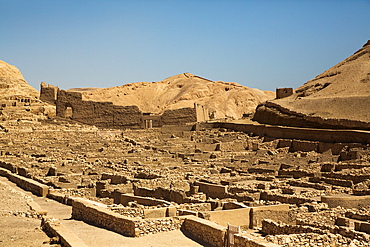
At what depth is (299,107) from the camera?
3322 cm

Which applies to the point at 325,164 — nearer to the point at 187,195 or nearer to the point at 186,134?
the point at 187,195

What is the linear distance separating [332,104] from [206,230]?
25.7 m

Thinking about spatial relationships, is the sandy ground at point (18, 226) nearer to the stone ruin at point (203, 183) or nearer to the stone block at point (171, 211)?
the stone ruin at point (203, 183)

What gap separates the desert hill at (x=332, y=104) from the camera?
27781mm

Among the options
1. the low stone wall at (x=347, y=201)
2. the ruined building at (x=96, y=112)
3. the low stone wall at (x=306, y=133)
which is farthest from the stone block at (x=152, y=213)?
the ruined building at (x=96, y=112)

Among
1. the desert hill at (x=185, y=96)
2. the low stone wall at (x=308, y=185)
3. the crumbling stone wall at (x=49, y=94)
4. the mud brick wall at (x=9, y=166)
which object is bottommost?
the low stone wall at (x=308, y=185)

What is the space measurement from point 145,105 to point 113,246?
63.7 m

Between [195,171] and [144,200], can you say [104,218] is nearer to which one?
[144,200]

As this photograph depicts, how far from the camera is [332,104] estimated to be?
30.9 meters

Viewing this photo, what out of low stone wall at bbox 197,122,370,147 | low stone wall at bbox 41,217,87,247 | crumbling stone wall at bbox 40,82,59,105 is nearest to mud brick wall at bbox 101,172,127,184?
low stone wall at bbox 41,217,87,247

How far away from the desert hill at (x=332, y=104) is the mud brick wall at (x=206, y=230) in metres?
20.2

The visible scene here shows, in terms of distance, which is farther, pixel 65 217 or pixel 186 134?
pixel 186 134

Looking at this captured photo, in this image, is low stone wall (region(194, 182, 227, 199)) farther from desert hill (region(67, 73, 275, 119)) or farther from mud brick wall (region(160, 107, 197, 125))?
desert hill (region(67, 73, 275, 119))

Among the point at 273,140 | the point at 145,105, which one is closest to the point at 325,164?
the point at 273,140
